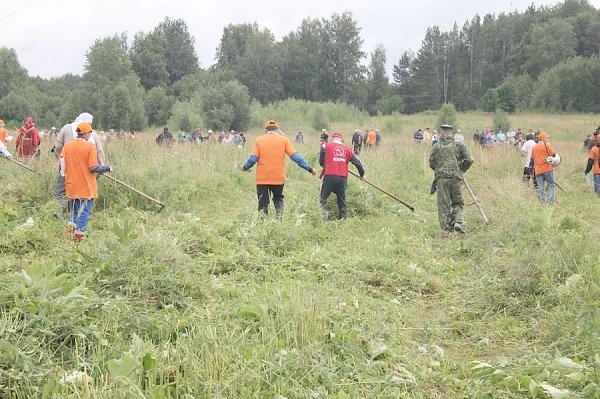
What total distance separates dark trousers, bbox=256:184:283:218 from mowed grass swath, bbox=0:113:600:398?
0.25m

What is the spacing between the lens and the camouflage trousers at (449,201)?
8.68 m

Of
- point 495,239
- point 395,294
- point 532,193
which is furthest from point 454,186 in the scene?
point 395,294

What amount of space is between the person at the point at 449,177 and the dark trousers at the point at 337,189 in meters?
1.57

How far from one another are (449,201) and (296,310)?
5.66m

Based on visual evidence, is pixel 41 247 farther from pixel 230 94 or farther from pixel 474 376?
pixel 230 94

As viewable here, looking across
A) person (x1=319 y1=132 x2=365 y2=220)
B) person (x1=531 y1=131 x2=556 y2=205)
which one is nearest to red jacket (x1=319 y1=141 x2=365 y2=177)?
person (x1=319 y1=132 x2=365 y2=220)

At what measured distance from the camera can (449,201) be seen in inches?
344

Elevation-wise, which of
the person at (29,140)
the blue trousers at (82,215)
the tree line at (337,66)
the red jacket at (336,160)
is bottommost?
the blue trousers at (82,215)

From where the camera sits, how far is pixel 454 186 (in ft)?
28.6

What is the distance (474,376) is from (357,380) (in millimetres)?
852

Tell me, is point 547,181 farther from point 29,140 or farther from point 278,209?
point 29,140

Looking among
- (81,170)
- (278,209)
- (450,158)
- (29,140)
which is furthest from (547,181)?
(29,140)

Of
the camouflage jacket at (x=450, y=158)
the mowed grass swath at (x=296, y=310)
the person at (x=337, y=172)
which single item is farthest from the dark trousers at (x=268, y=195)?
the camouflage jacket at (x=450, y=158)

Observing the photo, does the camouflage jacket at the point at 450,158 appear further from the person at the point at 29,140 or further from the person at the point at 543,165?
the person at the point at 29,140
